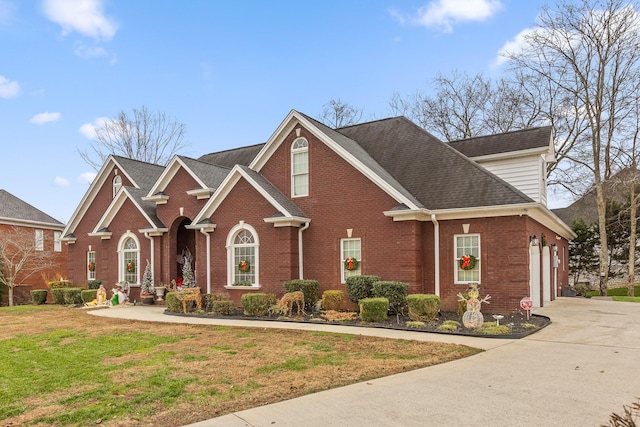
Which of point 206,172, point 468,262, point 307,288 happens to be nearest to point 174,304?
point 307,288

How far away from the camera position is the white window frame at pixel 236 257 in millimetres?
16422

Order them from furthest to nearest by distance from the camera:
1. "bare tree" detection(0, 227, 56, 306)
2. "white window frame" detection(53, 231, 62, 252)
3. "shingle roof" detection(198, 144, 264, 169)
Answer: "white window frame" detection(53, 231, 62, 252) < "bare tree" detection(0, 227, 56, 306) < "shingle roof" detection(198, 144, 264, 169)

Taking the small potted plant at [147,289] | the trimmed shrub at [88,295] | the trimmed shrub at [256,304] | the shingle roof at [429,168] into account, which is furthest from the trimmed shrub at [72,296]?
the shingle roof at [429,168]

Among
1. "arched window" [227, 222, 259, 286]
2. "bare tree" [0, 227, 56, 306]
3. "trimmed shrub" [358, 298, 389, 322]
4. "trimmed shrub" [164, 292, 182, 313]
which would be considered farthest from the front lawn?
"bare tree" [0, 227, 56, 306]

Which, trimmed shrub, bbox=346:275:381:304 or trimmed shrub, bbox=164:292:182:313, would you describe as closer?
trimmed shrub, bbox=346:275:381:304

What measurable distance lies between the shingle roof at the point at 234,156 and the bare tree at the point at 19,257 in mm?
11885

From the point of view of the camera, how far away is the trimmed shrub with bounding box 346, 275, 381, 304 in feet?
46.3

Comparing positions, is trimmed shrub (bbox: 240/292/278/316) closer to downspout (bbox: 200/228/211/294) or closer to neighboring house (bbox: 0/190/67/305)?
downspout (bbox: 200/228/211/294)

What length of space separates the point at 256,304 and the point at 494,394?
30.9 feet

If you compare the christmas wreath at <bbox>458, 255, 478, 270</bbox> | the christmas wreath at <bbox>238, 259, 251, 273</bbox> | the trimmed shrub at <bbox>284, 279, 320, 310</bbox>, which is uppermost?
the christmas wreath at <bbox>458, 255, 478, 270</bbox>

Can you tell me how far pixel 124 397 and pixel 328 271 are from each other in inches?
402

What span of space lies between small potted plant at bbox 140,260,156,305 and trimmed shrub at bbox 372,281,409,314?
10833mm

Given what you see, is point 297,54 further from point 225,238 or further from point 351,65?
point 225,238

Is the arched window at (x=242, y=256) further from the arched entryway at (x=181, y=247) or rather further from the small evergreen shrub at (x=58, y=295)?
the small evergreen shrub at (x=58, y=295)
